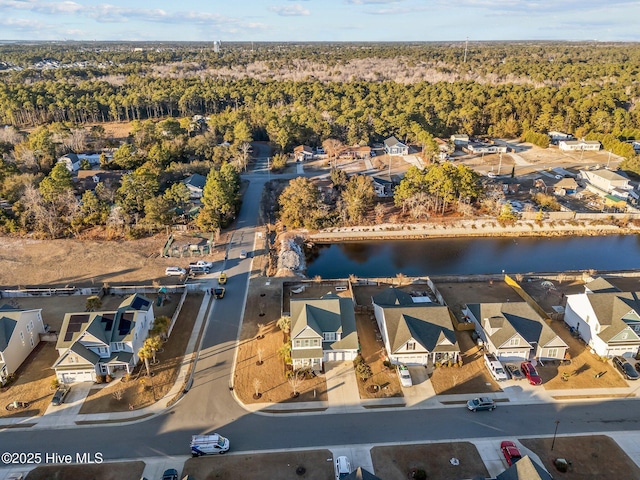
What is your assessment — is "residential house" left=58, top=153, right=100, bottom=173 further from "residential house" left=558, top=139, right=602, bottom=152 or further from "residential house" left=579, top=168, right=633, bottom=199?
"residential house" left=558, top=139, right=602, bottom=152

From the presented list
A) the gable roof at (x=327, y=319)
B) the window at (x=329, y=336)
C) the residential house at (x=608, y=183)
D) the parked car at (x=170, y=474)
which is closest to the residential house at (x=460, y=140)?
the residential house at (x=608, y=183)

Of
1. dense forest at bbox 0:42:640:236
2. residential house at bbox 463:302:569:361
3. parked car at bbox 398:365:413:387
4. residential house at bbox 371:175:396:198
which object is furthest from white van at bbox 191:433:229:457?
residential house at bbox 371:175:396:198

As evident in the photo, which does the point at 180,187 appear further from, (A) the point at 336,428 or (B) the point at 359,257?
(A) the point at 336,428

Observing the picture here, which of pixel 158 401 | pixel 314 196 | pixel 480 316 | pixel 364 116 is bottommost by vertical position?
pixel 158 401

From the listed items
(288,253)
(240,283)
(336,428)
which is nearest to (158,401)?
(336,428)

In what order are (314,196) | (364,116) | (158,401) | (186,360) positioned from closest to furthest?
1. (158,401)
2. (186,360)
3. (314,196)
4. (364,116)
